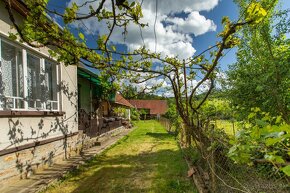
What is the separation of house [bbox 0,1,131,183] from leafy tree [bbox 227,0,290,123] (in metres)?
6.51

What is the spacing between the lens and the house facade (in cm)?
596

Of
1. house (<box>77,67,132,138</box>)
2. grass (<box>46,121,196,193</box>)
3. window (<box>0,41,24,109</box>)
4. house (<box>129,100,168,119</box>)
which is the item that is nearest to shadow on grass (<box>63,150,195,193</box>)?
grass (<box>46,121,196,193</box>)

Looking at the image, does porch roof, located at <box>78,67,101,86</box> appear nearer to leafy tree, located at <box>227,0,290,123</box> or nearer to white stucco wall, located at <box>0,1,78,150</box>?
white stucco wall, located at <box>0,1,78,150</box>

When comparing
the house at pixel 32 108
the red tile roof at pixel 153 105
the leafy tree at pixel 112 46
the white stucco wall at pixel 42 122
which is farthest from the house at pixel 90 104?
the red tile roof at pixel 153 105

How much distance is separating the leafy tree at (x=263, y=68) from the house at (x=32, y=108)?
21.3 feet

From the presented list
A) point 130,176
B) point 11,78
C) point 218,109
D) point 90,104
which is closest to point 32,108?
point 11,78

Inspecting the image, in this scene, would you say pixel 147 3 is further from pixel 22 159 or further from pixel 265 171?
pixel 22 159

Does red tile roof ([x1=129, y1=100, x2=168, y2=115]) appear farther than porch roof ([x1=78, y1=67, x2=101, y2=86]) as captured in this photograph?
Yes

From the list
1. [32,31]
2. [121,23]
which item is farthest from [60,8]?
[121,23]

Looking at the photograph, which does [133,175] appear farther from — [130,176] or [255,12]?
[255,12]

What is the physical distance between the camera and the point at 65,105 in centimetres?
931

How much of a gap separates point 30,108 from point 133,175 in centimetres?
379

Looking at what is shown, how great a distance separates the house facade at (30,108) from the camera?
5957 mm

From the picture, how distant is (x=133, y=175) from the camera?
7375mm
